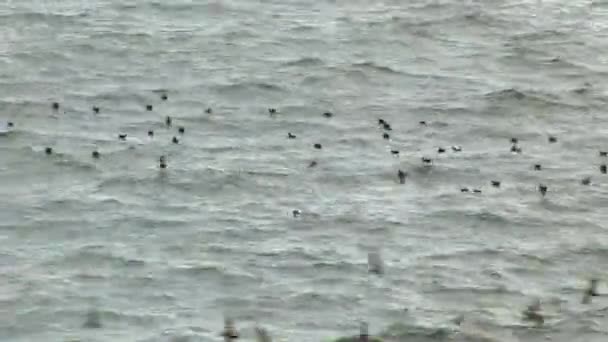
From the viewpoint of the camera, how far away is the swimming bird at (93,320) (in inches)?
957

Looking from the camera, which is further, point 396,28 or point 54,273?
point 396,28

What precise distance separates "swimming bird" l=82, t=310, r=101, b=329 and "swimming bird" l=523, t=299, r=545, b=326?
639cm

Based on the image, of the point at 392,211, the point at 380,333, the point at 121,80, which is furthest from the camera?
the point at 121,80

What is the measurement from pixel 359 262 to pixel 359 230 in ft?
Result: 3.96

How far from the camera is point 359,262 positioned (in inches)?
1034

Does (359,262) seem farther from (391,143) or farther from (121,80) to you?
(121,80)

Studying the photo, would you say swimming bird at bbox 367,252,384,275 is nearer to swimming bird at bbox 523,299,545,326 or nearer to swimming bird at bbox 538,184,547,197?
swimming bird at bbox 523,299,545,326

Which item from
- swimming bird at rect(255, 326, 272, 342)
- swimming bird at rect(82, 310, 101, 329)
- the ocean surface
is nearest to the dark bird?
the ocean surface

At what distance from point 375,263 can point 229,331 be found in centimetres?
322

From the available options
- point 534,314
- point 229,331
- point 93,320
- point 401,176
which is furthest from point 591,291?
point 93,320

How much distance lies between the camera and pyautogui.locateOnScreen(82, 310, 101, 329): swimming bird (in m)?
24.3

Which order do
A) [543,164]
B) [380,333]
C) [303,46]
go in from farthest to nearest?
[303,46], [543,164], [380,333]

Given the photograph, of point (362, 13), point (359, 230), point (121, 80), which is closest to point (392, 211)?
point (359, 230)

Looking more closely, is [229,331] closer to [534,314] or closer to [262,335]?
[262,335]
